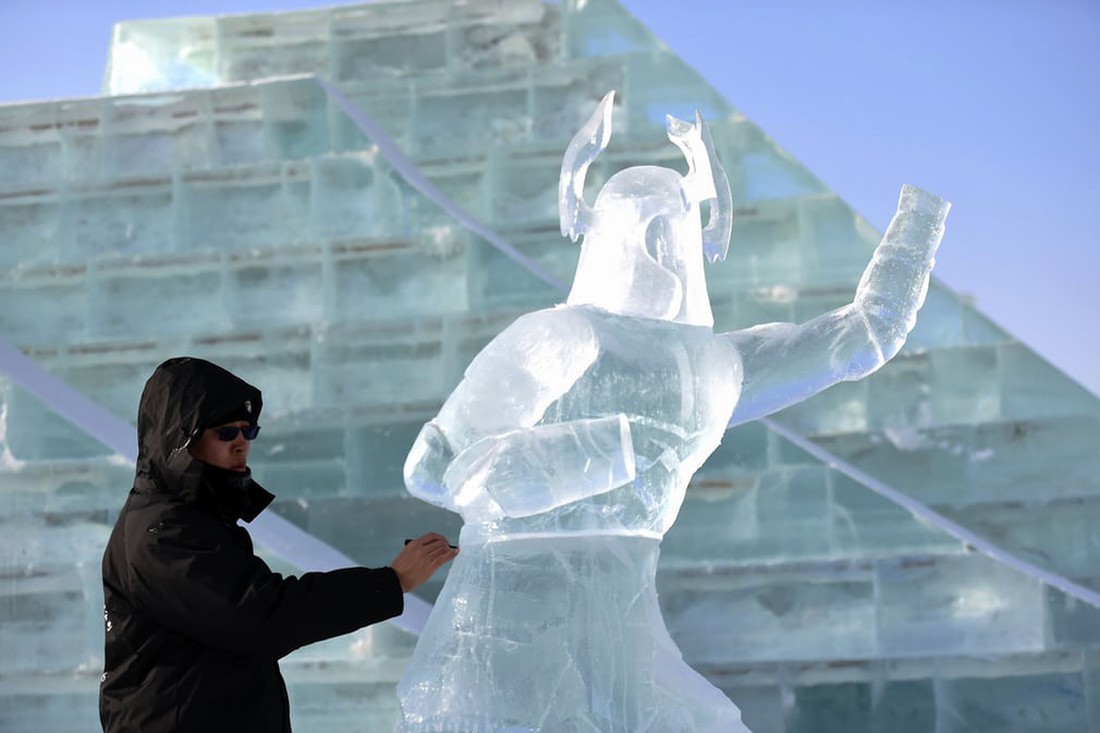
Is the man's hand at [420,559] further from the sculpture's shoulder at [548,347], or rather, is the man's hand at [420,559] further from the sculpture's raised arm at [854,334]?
the sculpture's raised arm at [854,334]

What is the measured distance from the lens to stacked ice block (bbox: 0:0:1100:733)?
586 centimetres

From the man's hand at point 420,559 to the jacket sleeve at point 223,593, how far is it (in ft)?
0.37

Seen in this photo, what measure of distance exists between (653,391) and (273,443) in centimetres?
395

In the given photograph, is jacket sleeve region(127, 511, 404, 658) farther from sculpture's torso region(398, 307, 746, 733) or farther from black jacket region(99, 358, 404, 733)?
sculpture's torso region(398, 307, 746, 733)

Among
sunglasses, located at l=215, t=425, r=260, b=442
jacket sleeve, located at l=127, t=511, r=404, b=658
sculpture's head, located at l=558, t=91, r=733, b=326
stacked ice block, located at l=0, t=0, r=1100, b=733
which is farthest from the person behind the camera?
stacked ice block, located at l=0, t=0, r=1100, b=733

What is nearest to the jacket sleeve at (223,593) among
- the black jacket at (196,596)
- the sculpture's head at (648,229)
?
the black jacket at (196,596)

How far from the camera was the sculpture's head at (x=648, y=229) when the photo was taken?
10.7ft

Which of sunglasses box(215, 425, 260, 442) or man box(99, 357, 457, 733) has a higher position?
sunglasses box(215, 425, 260, 442)

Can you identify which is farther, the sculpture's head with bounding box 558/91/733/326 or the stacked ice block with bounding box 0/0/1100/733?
the stacked ice block with bounding box 0/0/1100/733

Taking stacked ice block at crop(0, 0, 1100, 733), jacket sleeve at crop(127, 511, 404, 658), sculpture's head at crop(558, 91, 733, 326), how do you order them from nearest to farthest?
jacket sleeve at crop(127, 511, 404, 658) → sculpture's head at crop(558, 91, 733, 326) → stacked ice block at crop(0, 0, 1100, 733)

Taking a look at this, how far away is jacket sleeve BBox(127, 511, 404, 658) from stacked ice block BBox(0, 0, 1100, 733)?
283 cm

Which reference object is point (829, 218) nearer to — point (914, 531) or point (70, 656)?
point (914, 531)

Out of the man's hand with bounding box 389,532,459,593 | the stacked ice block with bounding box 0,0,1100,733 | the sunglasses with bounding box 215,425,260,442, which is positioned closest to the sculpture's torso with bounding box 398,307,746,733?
the man's hand with bounding box 389,532,459,593

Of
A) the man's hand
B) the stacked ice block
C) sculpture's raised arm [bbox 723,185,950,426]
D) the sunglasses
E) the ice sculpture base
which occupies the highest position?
the sunglasses
